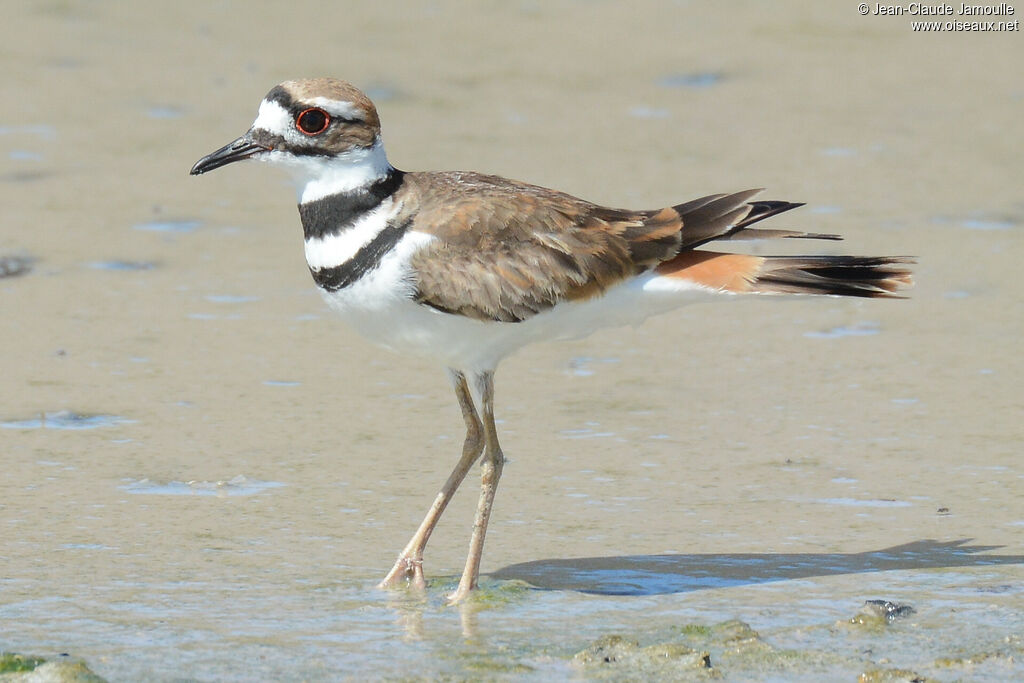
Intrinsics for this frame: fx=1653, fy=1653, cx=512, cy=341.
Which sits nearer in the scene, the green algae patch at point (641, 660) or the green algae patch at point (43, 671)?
the green algae patch at point (43, 671)

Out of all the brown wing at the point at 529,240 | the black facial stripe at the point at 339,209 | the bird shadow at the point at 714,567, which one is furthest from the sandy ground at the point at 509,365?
the black facial stripe at the point at 339,209

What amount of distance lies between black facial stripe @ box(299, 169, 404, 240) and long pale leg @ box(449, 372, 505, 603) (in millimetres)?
658

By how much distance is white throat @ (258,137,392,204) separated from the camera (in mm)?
5148

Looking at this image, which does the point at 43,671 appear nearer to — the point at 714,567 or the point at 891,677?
the point at 714,567

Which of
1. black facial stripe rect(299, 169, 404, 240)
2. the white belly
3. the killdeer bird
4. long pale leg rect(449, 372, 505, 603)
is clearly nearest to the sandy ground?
long pale leg rect(449, 372, 505, 603)

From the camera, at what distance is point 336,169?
5160 mm

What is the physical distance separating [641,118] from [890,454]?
4240mm

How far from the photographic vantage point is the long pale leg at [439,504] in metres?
5.10

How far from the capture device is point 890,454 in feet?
20.2

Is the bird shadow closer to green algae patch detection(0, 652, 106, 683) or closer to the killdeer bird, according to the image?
the killdeer bird

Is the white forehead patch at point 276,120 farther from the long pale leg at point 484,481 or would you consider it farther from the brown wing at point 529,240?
the long pale leg at point 484,481

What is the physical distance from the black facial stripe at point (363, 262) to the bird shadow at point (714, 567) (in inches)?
41.3

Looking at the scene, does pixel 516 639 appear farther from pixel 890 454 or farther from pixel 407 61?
pixel 407 61

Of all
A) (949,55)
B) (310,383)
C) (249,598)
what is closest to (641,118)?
(949,55)
